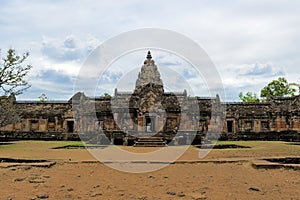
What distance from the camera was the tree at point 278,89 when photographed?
54784 mm

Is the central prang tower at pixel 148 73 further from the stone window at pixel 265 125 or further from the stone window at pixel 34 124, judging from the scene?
the stone window at pixel 265 125

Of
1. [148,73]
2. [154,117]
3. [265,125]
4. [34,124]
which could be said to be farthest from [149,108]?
[34,124]

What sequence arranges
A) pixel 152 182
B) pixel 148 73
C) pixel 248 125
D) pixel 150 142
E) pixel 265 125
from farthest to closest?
pixel 148 73, pixel 248 125, pixel 265 125, pixel 150 142, pixel 152 182

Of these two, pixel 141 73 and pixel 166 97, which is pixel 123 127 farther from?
pixel 141 73

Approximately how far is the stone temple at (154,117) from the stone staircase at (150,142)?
226cm

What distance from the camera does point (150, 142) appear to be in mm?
25891

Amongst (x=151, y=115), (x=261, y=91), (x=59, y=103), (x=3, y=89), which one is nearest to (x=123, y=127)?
(x=151, y=115)

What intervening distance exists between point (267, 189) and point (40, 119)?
31.4 m

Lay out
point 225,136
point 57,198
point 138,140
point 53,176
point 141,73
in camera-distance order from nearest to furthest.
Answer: point 57,198, point 53,176, point 138,140, point 225,136, point 141,73

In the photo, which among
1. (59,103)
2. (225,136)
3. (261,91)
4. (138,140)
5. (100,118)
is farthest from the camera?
(261,91)

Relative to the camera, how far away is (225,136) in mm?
30703

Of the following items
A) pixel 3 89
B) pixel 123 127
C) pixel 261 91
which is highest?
pixel 261 91

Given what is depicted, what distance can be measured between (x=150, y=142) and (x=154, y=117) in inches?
275

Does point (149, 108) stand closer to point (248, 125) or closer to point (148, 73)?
point (148, 73)
